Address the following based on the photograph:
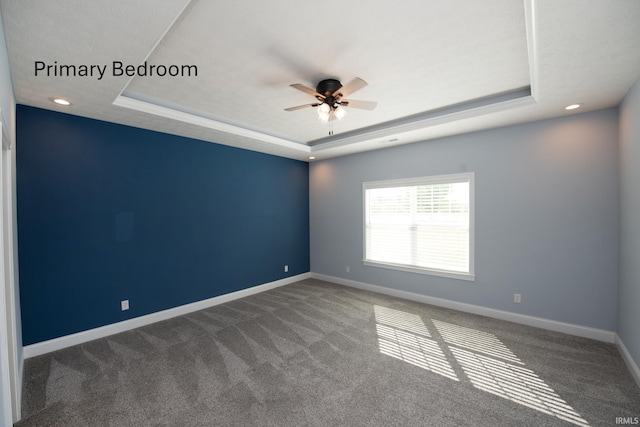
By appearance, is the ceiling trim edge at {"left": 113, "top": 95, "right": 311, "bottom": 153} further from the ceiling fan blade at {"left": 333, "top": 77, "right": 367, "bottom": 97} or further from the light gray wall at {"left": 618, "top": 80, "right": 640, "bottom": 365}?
the light gray wall at {"left": 618, "top": 80, "right": 640, "bottom": 365}

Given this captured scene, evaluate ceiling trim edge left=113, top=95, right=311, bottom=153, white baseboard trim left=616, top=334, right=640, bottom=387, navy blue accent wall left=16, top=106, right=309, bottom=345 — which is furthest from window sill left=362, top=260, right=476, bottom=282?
ceiling trim edge left=113, top=95, right=311, bottom=153

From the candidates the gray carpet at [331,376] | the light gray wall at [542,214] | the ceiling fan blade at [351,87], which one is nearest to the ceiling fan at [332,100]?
the ceiling fan blade at [351,87]

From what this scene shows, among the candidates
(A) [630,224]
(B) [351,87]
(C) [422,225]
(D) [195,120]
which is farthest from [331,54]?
(A) [630,224]

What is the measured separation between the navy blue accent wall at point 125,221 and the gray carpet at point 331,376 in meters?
0.54

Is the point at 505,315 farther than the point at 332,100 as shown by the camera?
Yes

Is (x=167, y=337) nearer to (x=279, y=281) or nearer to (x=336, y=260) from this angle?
(x=279, y=281)

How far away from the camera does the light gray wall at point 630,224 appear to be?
233 cm

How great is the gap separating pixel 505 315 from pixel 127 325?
4908 mm

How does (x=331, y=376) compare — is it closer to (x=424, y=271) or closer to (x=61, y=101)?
(x=424, y=271)

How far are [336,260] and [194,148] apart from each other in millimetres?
3306

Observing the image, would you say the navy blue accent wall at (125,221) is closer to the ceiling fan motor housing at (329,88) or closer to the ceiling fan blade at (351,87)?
the ceiling fan motor housing at (329,88)

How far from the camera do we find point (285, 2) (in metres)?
1.66

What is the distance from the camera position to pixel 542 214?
10.9 ft

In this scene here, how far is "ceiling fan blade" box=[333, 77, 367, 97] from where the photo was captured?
223 centimetres
